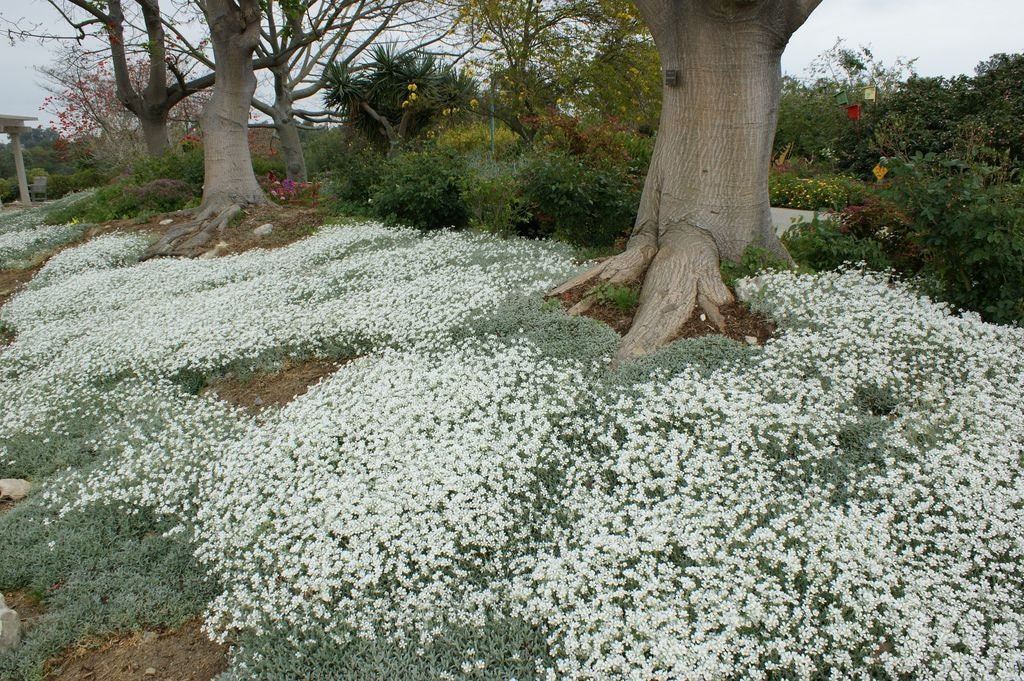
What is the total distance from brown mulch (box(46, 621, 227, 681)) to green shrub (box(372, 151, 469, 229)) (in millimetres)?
7310

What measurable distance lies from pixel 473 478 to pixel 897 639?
2167 millimetres

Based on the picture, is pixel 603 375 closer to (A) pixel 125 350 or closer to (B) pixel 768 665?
(B) pixel 768 665

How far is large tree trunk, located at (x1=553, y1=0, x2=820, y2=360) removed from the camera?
576cm

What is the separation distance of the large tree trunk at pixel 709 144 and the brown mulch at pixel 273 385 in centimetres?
241

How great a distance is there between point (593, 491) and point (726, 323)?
2264 mm

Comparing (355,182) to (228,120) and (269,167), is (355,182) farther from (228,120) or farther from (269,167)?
(269,167)

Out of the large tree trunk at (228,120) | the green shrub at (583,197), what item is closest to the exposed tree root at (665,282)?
the green shrub at (583,197)

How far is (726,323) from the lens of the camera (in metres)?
5.31

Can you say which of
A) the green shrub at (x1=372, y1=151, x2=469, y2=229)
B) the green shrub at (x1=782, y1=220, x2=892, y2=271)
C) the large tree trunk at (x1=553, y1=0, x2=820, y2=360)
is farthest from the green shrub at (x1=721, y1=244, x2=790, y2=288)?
the green shrub at (x1=372, y1=151, x2=469, y2=229)

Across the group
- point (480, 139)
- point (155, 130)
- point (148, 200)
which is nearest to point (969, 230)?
point (480, 139)

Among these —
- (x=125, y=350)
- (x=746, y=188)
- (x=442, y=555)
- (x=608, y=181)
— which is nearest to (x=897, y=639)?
(x=442, y=555)

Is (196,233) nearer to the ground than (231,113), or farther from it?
nearer to the ground

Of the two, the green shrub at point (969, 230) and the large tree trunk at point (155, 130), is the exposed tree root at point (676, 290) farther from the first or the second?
the large tree trunk at point (155, 130)

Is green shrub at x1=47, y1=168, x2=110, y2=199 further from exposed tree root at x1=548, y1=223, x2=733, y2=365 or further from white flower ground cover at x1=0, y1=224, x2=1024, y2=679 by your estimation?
exposed tree root at x1=548, y1=223, x2=733, y2=365
